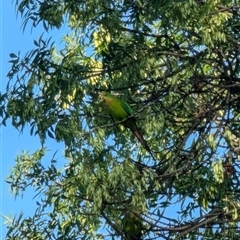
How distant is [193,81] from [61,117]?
1.22 metres

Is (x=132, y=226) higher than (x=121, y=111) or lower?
lower

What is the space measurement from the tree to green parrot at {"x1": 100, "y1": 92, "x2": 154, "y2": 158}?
79 mm

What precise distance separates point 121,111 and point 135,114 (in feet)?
2.17

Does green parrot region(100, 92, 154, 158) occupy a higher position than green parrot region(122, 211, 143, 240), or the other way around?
green parrot region(100, 92, 154, 158)

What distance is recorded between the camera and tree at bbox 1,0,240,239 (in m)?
5.27

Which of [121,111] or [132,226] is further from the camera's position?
[121,111]

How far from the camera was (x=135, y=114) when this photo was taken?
5.37 metres

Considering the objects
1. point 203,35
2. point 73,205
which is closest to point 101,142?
point 73,205

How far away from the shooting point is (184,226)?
5.80 m

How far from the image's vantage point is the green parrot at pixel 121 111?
591cm

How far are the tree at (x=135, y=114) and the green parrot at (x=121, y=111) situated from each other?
0.08 metres

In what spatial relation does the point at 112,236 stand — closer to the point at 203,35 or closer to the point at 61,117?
the point at 61,117

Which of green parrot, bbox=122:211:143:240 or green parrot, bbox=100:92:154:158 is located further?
green parrot, bbox=100:92:154:158

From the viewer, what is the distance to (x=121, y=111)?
602cm
